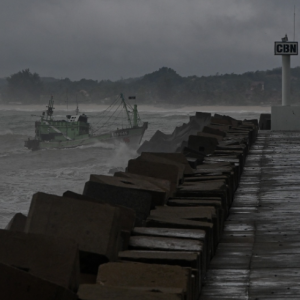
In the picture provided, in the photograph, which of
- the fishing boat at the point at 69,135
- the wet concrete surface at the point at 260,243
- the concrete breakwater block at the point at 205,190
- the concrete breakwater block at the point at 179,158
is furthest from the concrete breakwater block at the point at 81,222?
the fishing boat at the point at 69,135

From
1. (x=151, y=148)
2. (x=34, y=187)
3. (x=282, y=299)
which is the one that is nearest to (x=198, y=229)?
(x=282, y=299)

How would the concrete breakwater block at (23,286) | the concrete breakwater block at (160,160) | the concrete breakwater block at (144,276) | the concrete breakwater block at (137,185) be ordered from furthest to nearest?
the concrete breakwater block at (160,160) < the concrete breakwater block at (137,185) < the concrete breakwater block at (144,276) < the concrete breakwater block at (23,286)

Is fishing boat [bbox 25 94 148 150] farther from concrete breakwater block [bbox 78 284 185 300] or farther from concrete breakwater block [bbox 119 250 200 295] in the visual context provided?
concrete breakwater block [bbox 78 284 185 300]

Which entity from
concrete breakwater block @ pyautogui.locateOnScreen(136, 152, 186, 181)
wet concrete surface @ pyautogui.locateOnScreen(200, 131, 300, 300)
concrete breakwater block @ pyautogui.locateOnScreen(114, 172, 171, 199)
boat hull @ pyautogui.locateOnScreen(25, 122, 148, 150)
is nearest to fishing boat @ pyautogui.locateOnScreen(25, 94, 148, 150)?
boat hull @ pyautogui.locateOnScreen(25, 122, 148, 150)

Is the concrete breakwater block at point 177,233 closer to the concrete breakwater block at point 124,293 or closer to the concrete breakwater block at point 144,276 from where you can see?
the concrete breakwater block at point 144,276

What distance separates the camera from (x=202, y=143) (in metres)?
14.7

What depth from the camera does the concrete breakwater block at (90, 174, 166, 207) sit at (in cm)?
687

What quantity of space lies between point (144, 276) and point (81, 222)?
815mm

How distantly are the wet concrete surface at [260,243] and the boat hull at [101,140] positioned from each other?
52.9 metres

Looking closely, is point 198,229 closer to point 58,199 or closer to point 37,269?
point 58,199

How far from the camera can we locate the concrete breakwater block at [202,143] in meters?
14.5

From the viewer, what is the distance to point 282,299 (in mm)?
4703

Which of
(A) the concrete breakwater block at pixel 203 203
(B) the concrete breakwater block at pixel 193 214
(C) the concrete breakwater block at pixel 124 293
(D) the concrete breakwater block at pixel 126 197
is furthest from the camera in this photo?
(A) the concrete breakwater block at pixel 203 203

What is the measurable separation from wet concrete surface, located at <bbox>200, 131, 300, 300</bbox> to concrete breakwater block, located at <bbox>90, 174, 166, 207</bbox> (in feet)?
2.24
